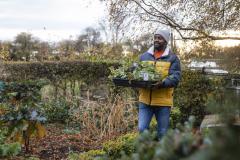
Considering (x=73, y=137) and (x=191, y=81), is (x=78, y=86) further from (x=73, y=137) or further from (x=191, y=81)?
(x=73, y=137)

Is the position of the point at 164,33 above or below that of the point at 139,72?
above

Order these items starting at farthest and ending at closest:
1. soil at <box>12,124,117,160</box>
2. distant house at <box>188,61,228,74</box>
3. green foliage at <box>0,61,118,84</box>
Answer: green foliage at <box>0,61,118,84</box>
distant house at <box>188,61,228,74</box>
soil at <box>12,124,117,160</box>

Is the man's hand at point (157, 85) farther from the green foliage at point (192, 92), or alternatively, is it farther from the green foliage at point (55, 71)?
the green foliage at point (55, 71)

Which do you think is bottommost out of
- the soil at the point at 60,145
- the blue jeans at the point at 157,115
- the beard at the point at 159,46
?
the soil at the point at 60,145

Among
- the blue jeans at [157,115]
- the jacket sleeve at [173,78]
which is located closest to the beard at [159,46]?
the jacket sleeve at [173,78]

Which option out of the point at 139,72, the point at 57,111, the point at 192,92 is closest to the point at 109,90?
the point at 57,111

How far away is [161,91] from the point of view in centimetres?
599

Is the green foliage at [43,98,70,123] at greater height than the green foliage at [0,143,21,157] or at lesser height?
lesser

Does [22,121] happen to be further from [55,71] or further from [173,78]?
[55,71]

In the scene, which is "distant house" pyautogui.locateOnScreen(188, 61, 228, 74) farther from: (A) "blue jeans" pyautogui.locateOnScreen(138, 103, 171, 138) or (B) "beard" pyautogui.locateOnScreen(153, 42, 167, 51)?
(A) "blue jeans" pyautogui.locateOnScreen(138, 103, 171, 138)

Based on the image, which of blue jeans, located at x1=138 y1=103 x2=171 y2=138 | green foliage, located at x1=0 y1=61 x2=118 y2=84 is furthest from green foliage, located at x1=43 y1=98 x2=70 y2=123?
blue jeans, located at x1=138 y1=103 x2=171 y2=138

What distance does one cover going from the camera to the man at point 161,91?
233 inches

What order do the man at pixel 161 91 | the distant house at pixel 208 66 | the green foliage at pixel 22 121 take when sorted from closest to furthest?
1. the man at pixel 161 91
2. the green foliage at pixel 22 121
3. the distant house at pixel 208 66

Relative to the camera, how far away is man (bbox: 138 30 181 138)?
233 inches
